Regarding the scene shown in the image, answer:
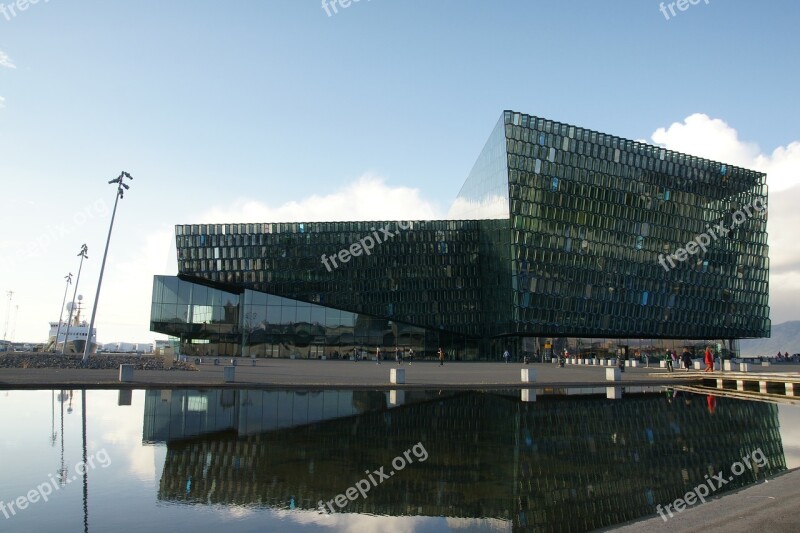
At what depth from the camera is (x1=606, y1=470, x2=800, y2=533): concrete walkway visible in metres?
7.57

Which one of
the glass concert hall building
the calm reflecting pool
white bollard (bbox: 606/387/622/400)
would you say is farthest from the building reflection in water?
the glass concert hall building

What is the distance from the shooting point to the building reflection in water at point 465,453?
959 centimetres

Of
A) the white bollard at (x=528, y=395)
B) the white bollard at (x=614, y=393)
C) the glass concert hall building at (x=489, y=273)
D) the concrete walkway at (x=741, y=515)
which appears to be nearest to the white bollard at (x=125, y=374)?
the white bollard at (x=528, y=395)

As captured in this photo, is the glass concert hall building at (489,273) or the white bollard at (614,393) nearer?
the white bollard at (614,393)

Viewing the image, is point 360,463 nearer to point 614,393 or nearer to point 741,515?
point 741,515

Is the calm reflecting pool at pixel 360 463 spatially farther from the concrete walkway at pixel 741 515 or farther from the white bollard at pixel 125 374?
the white bollard at pixel 125 374

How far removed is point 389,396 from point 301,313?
56512 millimetres

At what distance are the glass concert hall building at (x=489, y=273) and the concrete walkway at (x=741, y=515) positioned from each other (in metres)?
63.5

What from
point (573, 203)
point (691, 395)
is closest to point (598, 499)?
point (691, 395)

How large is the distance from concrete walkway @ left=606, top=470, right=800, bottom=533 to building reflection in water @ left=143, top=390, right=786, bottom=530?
763 mm

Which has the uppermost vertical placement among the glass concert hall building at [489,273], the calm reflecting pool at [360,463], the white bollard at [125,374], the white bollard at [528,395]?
the glass concert hall building at [489,273]

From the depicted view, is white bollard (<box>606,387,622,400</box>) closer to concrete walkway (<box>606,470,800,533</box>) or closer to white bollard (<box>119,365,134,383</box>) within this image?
concrete walkway (<box>606,470,800,533</box>)

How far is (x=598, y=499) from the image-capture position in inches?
387

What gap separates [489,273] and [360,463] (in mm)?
67906
